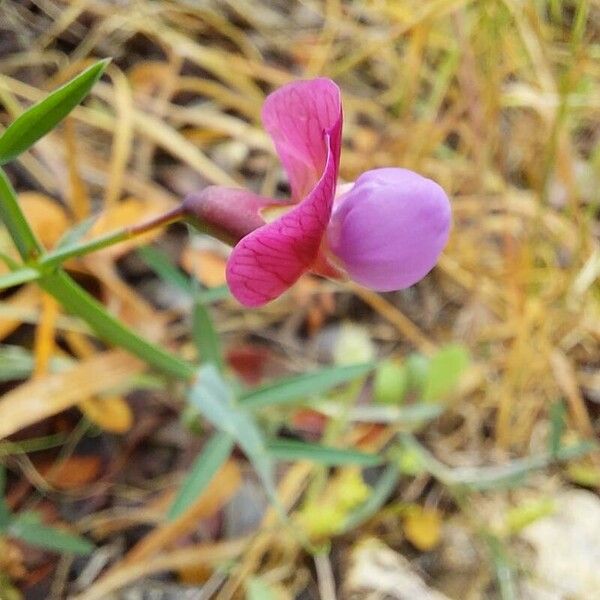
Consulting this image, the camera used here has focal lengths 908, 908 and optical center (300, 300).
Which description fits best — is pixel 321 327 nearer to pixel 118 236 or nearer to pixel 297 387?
pixel 297 387

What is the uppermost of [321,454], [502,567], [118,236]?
[118,236]

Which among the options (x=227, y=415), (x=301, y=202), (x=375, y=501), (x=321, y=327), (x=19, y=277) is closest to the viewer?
(x=301, y=202)

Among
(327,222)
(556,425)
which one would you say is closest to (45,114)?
(327,222)

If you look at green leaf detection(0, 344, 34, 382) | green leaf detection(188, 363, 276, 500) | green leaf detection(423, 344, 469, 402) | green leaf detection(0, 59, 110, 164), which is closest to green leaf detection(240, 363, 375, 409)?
green leaf detection(188, 363, 276, 500)

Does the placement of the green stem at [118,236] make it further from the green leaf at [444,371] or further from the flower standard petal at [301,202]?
the green leaf at [444,371]

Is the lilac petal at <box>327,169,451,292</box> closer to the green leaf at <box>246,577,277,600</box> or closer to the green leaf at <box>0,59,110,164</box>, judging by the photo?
the green leaf at <box>0,59,110,164</box>

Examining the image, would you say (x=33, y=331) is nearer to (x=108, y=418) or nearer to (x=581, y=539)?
(x=108, y=418)
